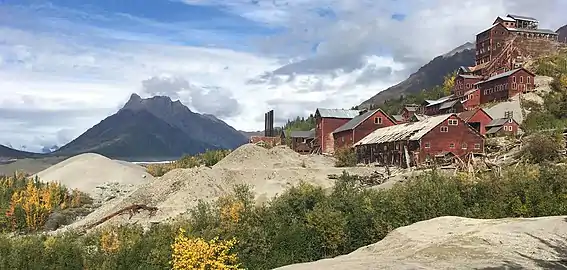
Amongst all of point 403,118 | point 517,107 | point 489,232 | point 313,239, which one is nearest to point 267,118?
point 403,118

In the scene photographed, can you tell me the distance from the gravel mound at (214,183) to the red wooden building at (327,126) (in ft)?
42.3

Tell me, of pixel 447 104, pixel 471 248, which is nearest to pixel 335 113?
pixel 447 104

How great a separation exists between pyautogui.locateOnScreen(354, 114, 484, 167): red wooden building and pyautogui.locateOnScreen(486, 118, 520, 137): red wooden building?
19.2ft

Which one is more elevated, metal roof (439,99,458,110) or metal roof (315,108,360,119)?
metal roof (439,99,458,110)

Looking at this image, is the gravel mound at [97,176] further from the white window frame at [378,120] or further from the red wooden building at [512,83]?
the red wooden building at [512,83]

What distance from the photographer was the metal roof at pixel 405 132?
49344mm

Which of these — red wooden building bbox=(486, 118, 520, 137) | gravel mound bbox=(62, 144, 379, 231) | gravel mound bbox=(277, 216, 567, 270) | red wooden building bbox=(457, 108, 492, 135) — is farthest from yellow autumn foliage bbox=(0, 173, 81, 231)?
red wooden building bbox=(486, 118, 520, 137)

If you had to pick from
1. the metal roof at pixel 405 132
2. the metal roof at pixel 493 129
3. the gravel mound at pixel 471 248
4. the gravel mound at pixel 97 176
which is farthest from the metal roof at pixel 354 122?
the gravel mound at pixel 471 248

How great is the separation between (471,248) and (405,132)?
31.5m

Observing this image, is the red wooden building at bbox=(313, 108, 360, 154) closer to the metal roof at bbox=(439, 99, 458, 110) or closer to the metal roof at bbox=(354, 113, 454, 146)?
the metal roof at bbox=(354, 113, 454, 146)

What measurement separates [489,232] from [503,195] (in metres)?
9.12

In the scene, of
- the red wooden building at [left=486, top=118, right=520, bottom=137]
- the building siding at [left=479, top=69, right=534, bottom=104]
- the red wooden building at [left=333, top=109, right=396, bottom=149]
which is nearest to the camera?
the red wooden building at [left=486, top=118, right=520, bottom=137]

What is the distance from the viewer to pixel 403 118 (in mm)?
77375

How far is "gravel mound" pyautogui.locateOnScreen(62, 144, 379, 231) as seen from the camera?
41372 millimetres
